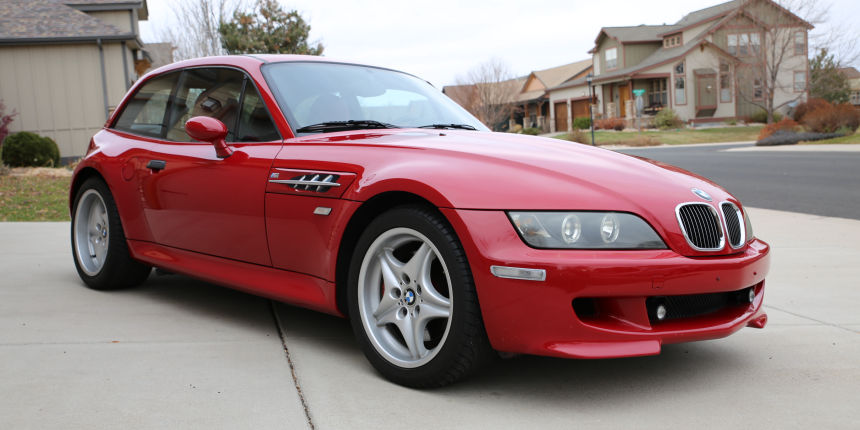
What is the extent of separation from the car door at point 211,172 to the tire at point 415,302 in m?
0.70

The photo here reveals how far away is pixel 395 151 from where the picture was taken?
134 inches

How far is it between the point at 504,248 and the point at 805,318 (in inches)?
A: 97.0

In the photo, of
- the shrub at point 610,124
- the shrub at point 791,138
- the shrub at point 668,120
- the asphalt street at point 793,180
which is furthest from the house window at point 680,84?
the asphalt street at point 793,180

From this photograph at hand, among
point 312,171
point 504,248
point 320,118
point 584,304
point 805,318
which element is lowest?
point 805,318

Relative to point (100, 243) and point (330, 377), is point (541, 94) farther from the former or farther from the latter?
point (330, 377)

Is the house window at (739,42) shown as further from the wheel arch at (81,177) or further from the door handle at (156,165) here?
the door handle at (156,165)

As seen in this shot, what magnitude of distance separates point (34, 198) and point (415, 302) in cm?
1102

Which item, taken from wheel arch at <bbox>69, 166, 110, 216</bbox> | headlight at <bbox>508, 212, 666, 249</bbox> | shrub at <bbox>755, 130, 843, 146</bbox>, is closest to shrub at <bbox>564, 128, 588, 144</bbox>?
shrub at <bbox>755, 130, 843, 146</bbox>

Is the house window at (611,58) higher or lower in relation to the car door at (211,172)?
higher

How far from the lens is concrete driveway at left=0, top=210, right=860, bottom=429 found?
2.88m

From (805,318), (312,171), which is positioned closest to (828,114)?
(805,318)

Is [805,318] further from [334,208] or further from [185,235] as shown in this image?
[185,235]

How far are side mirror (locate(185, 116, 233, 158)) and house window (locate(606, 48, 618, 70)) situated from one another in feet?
173

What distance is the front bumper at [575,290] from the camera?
2.79 metres
